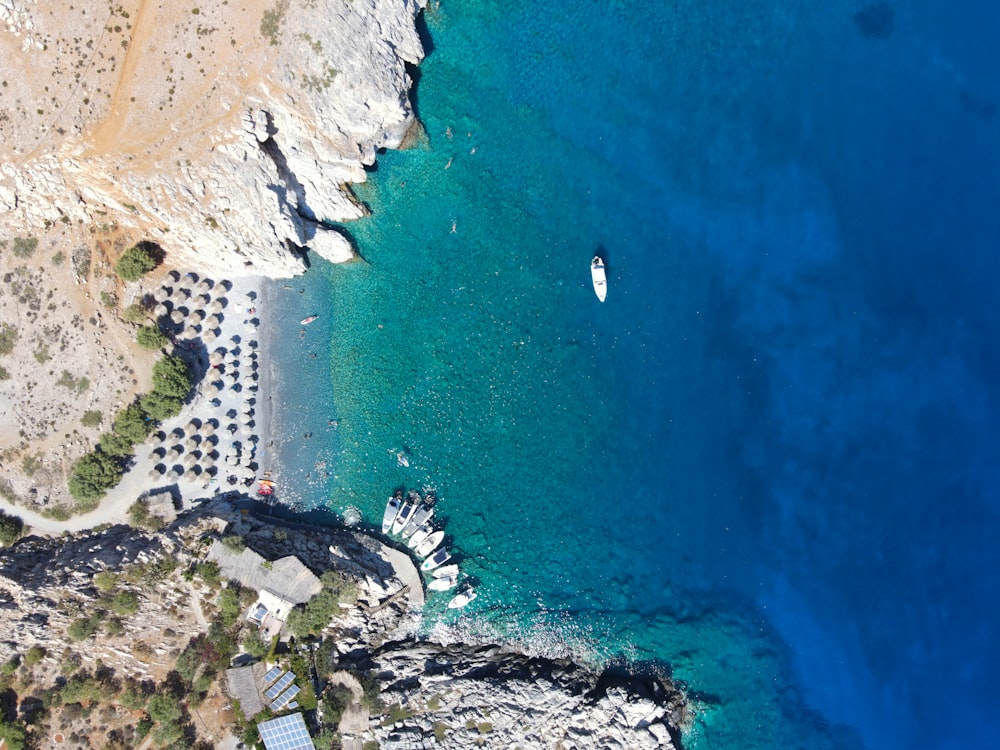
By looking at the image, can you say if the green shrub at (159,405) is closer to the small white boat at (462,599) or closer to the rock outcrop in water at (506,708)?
the rock outcrop in water at (506,708)

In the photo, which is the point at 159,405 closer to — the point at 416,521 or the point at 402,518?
the point at 402,518

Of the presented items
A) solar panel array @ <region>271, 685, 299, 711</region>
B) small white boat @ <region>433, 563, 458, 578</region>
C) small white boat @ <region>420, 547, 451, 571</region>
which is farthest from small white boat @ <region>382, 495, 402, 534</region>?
solar panel array @ <region>271, 685, 299, 711</region>

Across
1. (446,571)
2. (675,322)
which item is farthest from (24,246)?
(675,322)

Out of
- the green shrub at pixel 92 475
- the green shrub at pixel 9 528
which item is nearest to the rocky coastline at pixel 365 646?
the green shrub at pixel 9 528

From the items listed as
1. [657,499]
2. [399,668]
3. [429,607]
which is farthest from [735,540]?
[399,668]

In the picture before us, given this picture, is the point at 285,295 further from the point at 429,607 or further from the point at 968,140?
the point at 968,140

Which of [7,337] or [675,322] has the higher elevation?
[675,322]
